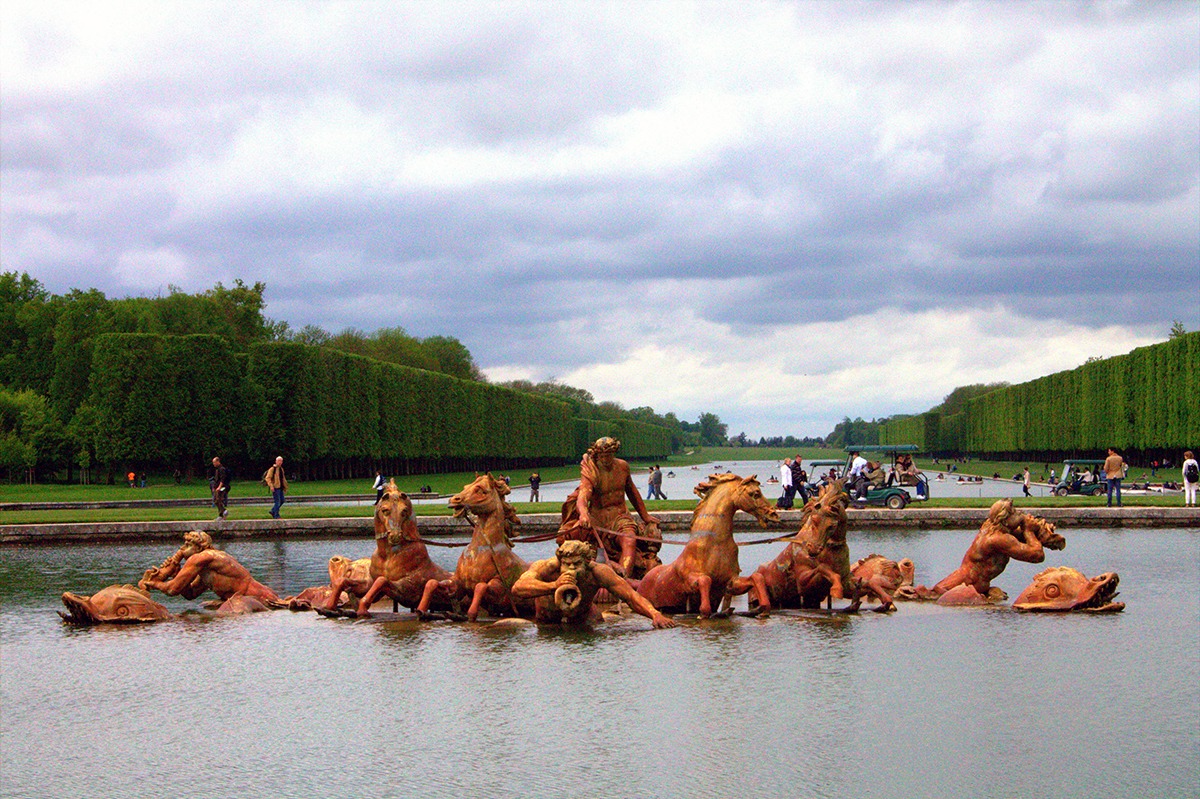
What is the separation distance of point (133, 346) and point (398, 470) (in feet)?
57.0

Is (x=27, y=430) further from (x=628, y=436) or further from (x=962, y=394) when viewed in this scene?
(x=962, y=394)

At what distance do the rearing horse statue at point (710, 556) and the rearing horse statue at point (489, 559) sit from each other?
1345 mm

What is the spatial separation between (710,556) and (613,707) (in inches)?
143

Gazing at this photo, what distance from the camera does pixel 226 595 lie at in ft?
42.2

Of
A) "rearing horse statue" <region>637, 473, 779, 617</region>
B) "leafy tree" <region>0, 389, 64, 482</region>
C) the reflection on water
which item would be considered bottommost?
the reflection on water

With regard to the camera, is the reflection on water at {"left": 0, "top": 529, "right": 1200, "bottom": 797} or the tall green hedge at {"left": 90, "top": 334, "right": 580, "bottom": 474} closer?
the reflection on water at {"left": 0, "top": 529, "right": 1200, "bottom": 797}

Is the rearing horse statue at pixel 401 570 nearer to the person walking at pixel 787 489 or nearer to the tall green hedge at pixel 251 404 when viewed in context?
the person walking at pixel 787 489

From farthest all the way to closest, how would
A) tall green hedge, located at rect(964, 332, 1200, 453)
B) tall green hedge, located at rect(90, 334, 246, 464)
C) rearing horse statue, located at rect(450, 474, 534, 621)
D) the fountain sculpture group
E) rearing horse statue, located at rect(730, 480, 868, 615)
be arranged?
tall green hedge, located at rect(964, 332, 1200, 453) < tall green hedge, located at rect(90, 334, 246, 464) < rearing horse statue, located at rect(730, 480, 868, 615) < rearing horse statue, located at rect(450, 474, 534, 621) < the fountain sculpture group

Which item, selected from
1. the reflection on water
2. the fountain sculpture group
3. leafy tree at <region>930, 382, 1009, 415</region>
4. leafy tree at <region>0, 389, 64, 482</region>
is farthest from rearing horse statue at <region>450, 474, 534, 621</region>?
leafy tree at <region>930, 382, 1009, 415</region>

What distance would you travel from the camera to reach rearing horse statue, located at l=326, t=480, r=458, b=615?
11703mm

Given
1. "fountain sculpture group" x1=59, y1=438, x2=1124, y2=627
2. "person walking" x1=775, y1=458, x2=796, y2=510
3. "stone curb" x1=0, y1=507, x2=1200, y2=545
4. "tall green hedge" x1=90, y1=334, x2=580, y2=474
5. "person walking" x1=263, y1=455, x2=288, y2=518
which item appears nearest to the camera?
"fountain sculpture group" x1=59, y1=438, x2=1124, y2=627

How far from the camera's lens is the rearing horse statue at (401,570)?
11.7 metres

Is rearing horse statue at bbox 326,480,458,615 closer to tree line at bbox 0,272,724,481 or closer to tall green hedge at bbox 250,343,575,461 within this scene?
tree line at bbox 0,272,724,481

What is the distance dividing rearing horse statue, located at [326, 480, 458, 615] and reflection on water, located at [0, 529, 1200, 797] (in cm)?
49
